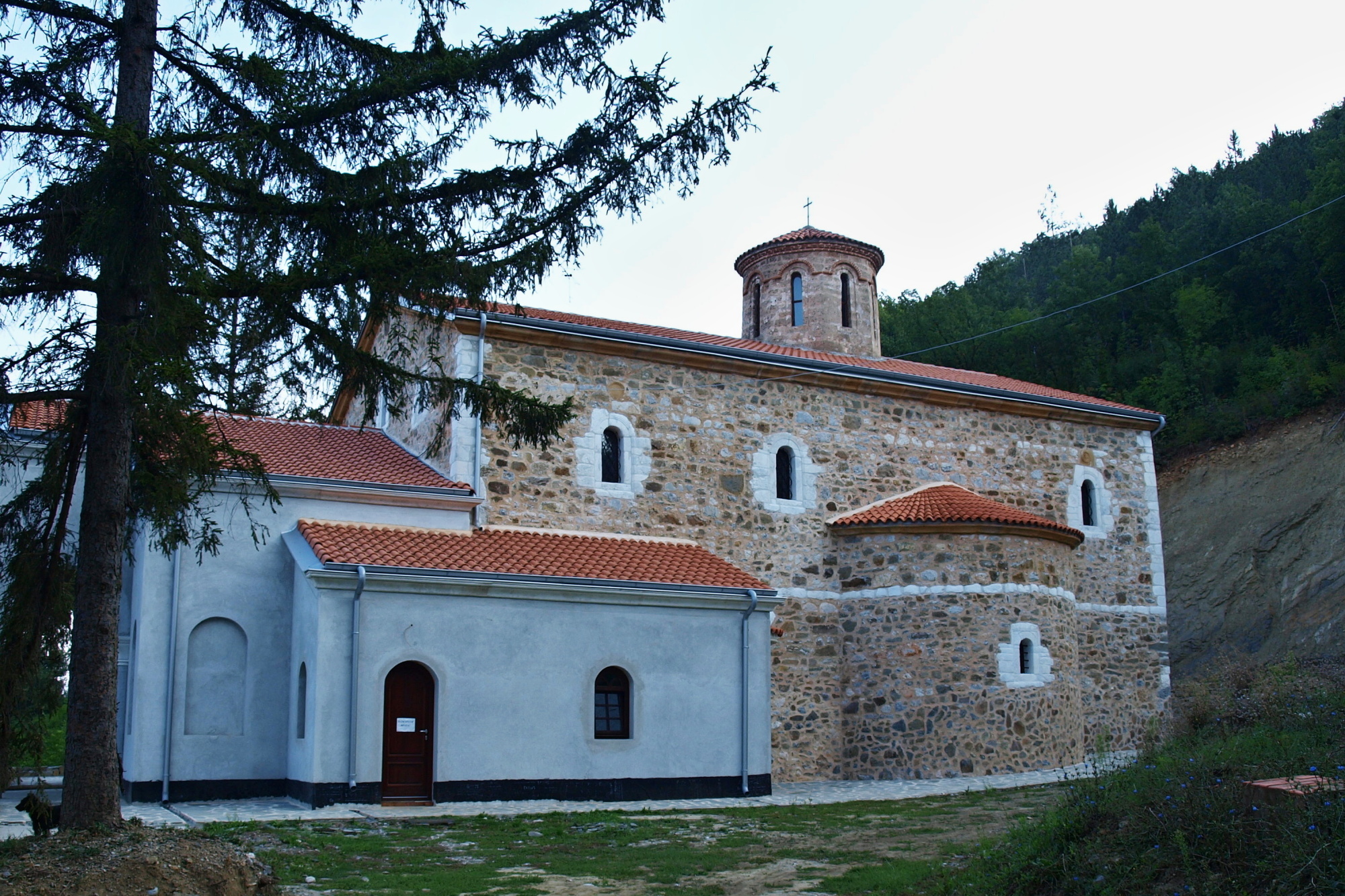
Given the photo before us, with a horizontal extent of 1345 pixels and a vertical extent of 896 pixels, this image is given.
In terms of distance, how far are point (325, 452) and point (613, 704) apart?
212 inches

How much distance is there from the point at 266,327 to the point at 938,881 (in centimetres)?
607

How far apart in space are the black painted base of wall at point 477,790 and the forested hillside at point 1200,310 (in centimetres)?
1998

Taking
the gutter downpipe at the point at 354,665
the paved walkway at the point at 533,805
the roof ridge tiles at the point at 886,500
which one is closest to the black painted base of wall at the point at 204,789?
the paved walkway at the point at 533,805

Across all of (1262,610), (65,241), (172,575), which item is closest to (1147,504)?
(1262,610)

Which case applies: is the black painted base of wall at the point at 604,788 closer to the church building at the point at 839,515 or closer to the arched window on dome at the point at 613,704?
the arched window on dome at the point at 613,704

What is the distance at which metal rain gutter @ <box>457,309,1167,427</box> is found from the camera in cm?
1638

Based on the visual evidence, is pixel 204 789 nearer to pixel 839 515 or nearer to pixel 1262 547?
pixel 839 515

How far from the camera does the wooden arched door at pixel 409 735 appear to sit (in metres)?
13.3

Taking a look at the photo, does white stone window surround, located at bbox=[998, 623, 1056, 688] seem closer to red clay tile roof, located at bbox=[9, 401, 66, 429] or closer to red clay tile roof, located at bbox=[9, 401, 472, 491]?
red clay tile roof, located at bbox=[9, 401, 472, 491]

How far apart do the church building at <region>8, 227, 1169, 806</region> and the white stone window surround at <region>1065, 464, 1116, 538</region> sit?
68 millimetres

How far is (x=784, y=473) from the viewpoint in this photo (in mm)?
18406

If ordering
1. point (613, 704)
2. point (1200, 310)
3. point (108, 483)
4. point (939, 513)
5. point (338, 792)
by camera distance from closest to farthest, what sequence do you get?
1. point (108, 483)
2. point (338, 792)
3. point (613, 704)
4. point (939, 513)
5. point (1200, 310)

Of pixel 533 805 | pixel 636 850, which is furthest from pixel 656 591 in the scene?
pixel 636 850

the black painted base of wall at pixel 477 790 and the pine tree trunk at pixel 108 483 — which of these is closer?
the pine tree trunk at pixel 108 483
